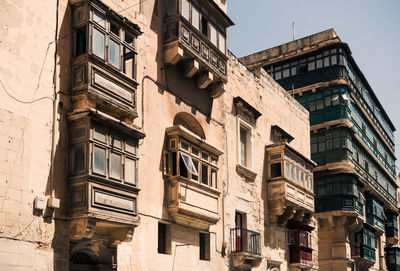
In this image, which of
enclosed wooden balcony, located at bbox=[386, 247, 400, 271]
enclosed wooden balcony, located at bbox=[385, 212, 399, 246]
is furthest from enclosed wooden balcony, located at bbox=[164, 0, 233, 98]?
enclosed wooden balcony, located at bbox=[385, 212, 399, 246]

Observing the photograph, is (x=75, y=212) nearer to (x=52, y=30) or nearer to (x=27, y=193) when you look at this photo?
(x=27, y=193)

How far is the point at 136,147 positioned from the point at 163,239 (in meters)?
3.66

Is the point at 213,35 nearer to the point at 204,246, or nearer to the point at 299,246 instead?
the point at 204,246

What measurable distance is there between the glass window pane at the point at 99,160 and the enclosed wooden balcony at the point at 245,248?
793cm

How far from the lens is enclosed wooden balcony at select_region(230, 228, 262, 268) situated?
19516 mm

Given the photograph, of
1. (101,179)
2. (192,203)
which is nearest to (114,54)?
(101,179)

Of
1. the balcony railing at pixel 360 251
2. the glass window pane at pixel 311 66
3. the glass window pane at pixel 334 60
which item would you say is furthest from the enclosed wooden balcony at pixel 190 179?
the glass window pane at pixel 311 66

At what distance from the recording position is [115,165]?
1346 centimetres

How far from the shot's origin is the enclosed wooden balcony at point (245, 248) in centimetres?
1952

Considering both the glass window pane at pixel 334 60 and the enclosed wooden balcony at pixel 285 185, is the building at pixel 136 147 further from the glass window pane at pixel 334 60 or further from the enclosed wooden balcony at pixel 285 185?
the glass window pane at pixel 334 60

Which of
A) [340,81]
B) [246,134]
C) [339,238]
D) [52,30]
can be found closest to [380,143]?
[340,81]

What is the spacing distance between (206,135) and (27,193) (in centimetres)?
843

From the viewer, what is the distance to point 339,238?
3219cm

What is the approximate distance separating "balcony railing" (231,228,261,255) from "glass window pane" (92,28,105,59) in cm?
890
